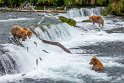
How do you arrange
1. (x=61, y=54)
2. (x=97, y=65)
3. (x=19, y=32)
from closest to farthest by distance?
(x=97, y=65), (x=19, y=32), (x=61, y=54)

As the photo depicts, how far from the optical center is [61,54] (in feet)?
71.1

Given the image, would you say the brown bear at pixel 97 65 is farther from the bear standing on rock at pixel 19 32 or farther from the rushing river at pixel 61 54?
the bear standing on rock at pixel 19 32

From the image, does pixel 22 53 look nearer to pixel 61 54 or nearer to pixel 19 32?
pixel 19 32

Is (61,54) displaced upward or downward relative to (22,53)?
downward

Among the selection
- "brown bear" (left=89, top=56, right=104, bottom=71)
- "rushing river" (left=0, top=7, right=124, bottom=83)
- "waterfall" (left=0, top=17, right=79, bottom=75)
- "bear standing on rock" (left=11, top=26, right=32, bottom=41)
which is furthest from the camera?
"bear standing on rock" (left=11, top=26, right=32, bottom=41)

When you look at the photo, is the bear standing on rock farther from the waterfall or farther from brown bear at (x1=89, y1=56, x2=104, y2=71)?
brown bear at (x1=89, y1=56, x2=104, y2=71)

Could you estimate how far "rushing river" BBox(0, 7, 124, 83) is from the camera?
17312 millimetres

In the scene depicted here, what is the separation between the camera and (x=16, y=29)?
20.0m

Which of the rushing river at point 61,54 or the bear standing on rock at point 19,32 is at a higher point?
the bear standing on rock at point 19,32

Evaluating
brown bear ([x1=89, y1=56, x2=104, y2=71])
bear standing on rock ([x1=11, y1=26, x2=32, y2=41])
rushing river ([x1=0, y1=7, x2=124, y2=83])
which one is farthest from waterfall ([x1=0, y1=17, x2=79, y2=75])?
brown bear ([x1=89, y1=56, x2=104, y2=71])

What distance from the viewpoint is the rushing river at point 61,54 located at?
17.3 m

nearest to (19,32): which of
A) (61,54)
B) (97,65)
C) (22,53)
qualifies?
(22,53)

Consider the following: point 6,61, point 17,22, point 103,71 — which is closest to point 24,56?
point 6,61

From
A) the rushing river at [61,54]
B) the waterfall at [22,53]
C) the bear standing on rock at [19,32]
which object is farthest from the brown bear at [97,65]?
the bear standing on rock at [19,32]
